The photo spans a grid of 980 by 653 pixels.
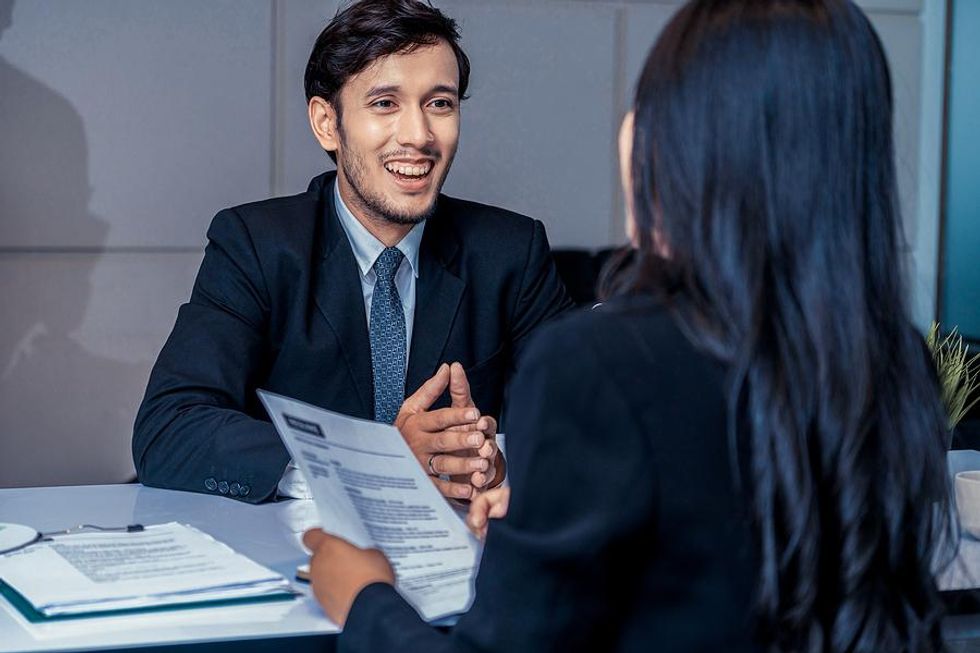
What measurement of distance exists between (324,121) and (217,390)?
0.69m

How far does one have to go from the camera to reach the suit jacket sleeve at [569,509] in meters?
0.86

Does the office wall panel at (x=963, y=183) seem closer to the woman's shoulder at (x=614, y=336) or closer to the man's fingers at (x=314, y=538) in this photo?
the man's fingers at (x=314, y=538)

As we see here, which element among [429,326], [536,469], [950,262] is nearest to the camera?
[536,469]

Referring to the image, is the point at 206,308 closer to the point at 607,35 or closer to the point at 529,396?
the point at 529,396

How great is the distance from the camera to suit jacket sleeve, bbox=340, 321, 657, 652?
0.86 m

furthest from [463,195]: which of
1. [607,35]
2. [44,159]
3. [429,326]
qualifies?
[429,326]

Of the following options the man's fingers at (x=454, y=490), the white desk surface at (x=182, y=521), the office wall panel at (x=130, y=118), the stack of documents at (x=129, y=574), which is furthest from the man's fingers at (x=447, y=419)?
the office wall panel at (x=130, y=118)

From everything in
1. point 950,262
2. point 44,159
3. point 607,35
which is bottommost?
point 950,262

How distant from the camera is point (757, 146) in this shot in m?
0.89

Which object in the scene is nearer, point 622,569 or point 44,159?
point 622,569

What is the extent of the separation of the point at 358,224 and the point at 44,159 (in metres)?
1.38

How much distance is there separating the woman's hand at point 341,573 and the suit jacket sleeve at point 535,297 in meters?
1.24

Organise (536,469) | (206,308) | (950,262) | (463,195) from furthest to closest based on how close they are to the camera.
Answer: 1. (950,262)
2. (463,195)
3. (206,308)
4. (536,469)

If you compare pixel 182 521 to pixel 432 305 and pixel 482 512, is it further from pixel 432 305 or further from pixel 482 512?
pixel 432 305
